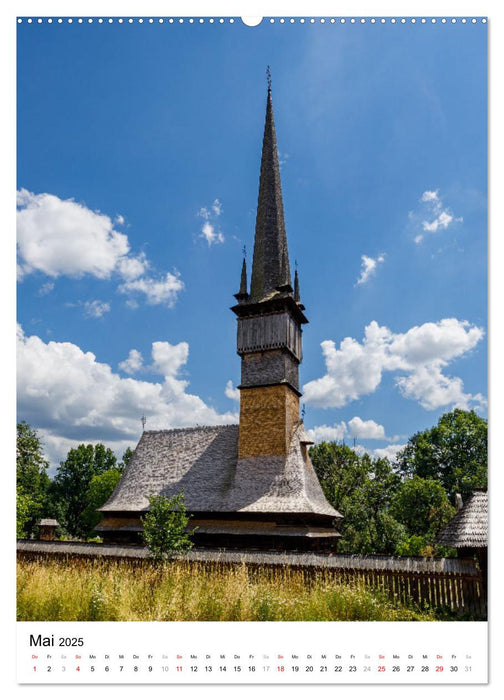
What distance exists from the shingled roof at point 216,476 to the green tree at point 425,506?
29.4ft

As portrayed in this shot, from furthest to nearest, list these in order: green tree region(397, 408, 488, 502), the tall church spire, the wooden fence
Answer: green tree region(397, 408, 488, 502) → the tall church spire → the wooden fence

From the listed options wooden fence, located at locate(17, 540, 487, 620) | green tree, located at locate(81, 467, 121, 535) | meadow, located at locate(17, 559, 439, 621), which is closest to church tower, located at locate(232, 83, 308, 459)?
wooden fence, located at locate(17, 540, 487, 620)

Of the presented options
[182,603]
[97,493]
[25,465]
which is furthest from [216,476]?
[97,493]

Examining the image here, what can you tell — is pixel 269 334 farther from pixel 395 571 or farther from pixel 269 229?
pixel 395 571

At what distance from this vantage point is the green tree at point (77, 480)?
4459 cm

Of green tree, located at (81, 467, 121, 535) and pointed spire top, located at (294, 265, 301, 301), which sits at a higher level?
pointed spire top, located at (294, 265, 301, 301)

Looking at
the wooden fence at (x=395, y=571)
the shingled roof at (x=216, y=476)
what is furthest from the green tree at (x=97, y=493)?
the wooden fence at (x=395, y=571)

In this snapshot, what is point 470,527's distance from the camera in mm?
9578

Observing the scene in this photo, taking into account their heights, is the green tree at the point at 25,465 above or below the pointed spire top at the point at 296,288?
below

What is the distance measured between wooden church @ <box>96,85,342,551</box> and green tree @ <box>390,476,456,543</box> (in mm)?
8827

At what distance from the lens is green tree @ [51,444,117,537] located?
44.6 metres

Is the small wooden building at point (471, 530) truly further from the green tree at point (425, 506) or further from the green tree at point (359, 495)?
the green tree at point (425, 506)

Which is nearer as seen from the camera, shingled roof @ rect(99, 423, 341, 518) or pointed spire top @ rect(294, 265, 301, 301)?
shingled roof @ rect(99, 423, 341, 518)

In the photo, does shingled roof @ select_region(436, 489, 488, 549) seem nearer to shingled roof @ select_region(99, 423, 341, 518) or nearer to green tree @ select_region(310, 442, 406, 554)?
shingled roof @ select_region(99, 423, 341, 518)
